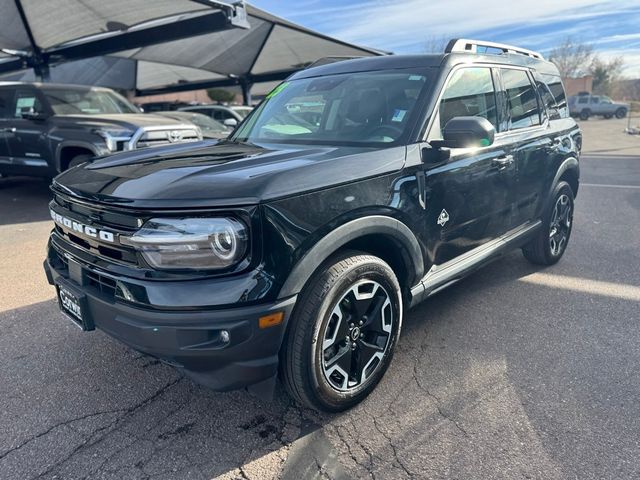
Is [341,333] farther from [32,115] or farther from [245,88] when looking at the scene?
[245,88]

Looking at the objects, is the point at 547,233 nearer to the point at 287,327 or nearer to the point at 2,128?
the point at 287,327

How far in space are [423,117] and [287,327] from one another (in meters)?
1.54

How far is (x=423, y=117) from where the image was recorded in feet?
9.34

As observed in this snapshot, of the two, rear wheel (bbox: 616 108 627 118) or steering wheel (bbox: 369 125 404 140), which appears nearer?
steering wheel (bbox: 369 125 404 140)

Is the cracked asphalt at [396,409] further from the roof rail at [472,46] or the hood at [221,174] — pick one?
the roof rail at [472,46]

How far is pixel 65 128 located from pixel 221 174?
657cm

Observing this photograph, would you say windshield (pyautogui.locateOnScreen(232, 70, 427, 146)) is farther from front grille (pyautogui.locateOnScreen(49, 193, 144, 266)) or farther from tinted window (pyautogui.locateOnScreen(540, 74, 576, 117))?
tinted window (pyautogui.locateOnScreen(540, 74, 576, 117))

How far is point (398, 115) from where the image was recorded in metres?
2.93

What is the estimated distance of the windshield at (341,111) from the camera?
293 centimetres

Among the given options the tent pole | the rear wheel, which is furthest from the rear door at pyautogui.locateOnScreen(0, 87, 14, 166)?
the rear wheel

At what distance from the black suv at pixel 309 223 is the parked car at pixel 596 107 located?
42704 mm

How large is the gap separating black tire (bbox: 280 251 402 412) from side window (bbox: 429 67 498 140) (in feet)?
3.33

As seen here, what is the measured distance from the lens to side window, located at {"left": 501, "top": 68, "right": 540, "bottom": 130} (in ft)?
12.1

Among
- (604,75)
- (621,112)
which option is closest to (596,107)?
(621,112)
